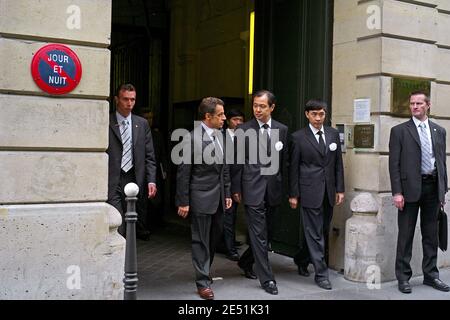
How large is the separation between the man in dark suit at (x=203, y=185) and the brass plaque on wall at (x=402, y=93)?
234 cm

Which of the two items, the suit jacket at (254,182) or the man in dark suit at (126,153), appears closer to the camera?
the man in dark suit at (126,153)

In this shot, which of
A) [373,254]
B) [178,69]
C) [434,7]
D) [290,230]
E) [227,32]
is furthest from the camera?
[178,69]

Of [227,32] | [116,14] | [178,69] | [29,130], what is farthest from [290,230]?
[116,14]

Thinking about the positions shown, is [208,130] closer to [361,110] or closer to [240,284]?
[240,284]

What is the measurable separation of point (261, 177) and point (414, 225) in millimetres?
1885

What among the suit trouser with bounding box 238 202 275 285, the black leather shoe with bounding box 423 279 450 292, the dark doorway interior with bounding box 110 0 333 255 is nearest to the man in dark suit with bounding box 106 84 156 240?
the suit trouser with bounding box 238 202 275 285

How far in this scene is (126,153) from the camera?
6184mm

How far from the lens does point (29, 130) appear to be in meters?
5.15

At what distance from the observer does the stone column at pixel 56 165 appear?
5066 mm
